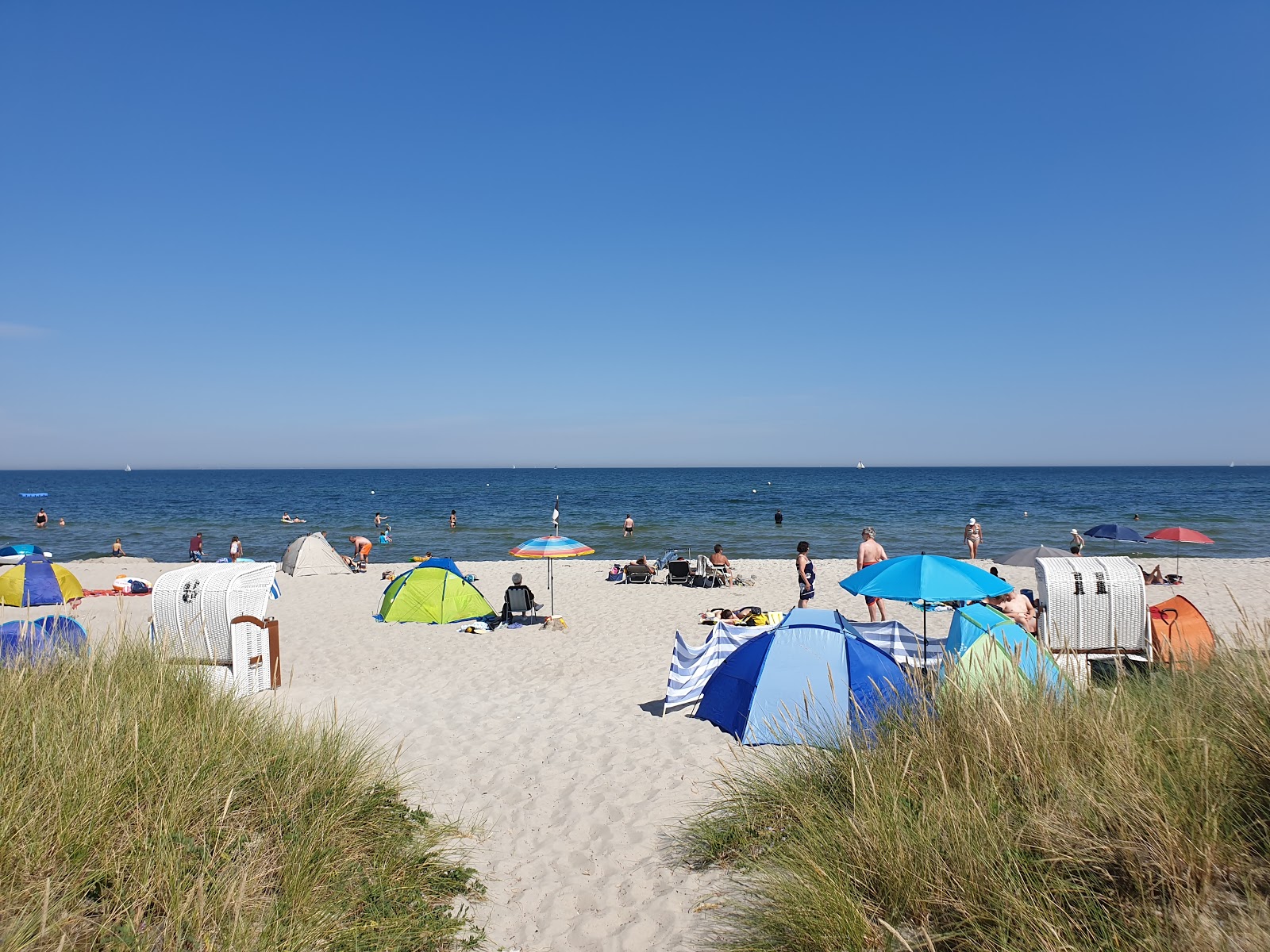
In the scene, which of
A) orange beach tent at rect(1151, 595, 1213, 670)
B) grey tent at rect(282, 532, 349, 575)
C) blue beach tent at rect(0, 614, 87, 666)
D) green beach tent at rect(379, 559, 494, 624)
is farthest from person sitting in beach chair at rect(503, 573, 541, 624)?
grey tent at rect(282, 532, 349, 575)

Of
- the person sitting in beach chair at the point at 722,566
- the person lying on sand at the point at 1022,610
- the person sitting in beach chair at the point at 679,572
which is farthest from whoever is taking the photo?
the person sitting in beach chair at the point at 679,572

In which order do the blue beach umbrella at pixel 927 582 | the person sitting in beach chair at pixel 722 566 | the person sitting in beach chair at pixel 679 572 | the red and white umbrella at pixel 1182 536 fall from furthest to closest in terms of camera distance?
the person sitting in beach chair at pixel 679 572 < the person sitting in beach chair at pixel 722 566 < the red and white umbrella at pixel 1182 536 < the blue beach umbrella at pixel 927 582

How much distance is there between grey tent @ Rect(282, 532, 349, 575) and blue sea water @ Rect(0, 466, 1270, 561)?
237 inches

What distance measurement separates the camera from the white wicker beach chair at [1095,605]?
8172 mm

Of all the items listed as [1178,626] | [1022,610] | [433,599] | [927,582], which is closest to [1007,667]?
[927,582]

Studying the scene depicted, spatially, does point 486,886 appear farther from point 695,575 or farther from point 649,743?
point 695,575

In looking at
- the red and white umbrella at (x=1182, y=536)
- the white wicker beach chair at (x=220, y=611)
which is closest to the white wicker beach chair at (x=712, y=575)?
the red and white umbrella at (x=1182, y=536)

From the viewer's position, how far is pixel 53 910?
2.63m

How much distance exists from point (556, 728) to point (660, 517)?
3773 cm

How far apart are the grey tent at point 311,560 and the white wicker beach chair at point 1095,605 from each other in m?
18.9

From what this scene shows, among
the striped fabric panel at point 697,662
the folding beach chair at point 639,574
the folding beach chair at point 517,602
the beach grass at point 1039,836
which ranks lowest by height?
the folding beach chair at point 639,574

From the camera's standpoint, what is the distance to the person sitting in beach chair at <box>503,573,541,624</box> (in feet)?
45.1

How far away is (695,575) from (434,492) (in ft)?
210

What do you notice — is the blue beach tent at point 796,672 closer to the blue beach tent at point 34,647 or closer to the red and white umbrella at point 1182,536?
the blue beach tent at point 34,647
